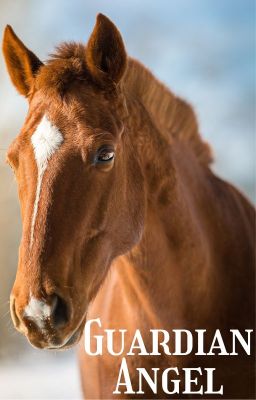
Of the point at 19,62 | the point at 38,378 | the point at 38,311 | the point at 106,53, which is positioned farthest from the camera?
the point at 38,378

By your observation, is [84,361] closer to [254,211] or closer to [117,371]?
[117,371]

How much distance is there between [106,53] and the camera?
7.54 feet

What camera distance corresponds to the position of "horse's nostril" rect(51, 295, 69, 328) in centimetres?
185

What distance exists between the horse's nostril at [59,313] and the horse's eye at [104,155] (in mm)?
510

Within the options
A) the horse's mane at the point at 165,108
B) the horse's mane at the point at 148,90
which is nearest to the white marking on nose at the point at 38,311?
the horse's mane at the point at 148,90

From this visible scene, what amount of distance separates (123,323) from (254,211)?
0.95 meters

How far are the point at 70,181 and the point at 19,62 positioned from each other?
28.7 inches

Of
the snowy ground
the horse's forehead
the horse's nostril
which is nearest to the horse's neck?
the horse's forehead

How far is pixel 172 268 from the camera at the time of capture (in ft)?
8.16

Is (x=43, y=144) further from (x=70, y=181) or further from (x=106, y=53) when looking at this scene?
(x=106, y=53)

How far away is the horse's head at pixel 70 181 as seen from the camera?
1.88 m

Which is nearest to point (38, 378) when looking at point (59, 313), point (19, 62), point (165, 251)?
point (165, 251)

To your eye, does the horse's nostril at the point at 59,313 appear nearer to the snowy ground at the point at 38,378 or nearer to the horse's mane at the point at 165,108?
the horse's mane at the point at 165,108

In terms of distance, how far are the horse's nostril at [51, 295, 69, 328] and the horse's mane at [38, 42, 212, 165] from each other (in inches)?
32.2
